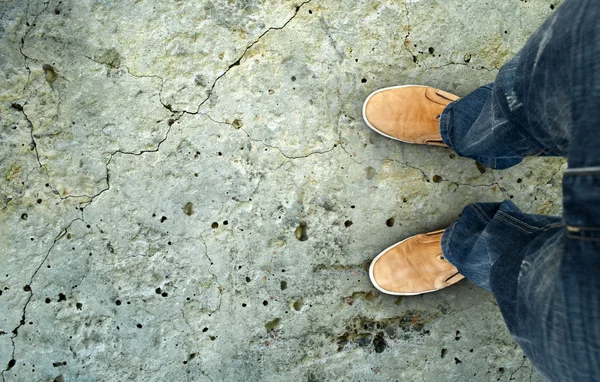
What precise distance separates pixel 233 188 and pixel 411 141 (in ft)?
2.30

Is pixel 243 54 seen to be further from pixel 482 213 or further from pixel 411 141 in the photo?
pixel 482 213

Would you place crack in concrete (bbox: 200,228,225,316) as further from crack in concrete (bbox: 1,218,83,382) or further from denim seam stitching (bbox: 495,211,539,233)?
denim seam stitching (bbox: 495,211,539,233)

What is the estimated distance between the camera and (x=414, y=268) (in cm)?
166

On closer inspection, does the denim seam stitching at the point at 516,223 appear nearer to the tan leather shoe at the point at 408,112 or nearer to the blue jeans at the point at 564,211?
the blue jeans at the point at 564,211

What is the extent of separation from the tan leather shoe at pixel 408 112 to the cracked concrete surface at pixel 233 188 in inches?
2.5

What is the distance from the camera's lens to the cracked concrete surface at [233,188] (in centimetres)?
161

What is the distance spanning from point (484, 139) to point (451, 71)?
1.92ft

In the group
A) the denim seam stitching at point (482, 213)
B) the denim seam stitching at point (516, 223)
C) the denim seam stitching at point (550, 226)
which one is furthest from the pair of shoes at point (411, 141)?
the denim seam stitching at point (550, 226)

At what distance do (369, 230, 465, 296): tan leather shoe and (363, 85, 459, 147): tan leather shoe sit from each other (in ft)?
1.26

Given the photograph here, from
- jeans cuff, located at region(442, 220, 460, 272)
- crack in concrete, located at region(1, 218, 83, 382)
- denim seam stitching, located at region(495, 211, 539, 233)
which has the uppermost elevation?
denim seam stitching, located at region(495, 211, 539, 233)

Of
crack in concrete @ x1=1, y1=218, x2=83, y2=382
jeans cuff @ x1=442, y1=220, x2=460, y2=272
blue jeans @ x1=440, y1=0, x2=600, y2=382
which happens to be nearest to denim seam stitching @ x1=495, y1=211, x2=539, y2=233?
blue jeans @ x1=440, y1=0, x2=600, y2=382

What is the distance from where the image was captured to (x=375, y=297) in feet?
5.66

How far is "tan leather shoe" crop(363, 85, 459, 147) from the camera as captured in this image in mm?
1637

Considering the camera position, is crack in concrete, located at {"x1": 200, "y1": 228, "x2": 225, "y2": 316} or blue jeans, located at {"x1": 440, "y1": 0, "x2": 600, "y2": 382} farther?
crack in concrete, located at {"x1": 200, "y1": 228, "x2": 225, "y2": 316}
